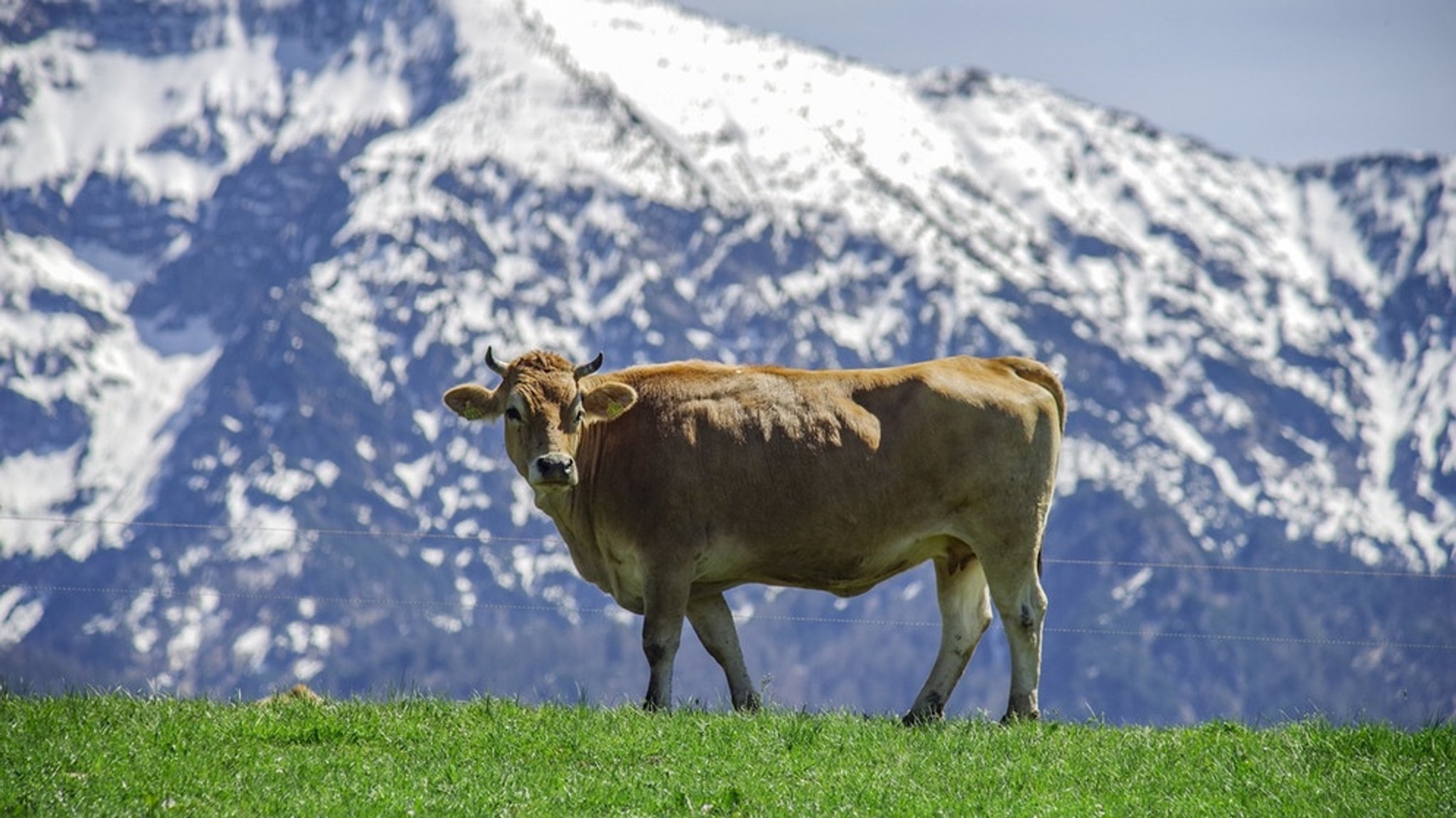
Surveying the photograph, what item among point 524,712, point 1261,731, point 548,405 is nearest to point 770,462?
point 548,405

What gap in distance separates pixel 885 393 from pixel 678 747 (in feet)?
17.0

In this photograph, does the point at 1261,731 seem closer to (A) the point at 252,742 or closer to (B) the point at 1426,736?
(B) the point at 1426,736

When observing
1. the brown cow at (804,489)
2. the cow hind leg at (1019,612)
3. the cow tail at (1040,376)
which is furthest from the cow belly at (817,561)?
the cow tail at (1040,376)

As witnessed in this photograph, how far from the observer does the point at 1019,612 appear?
667 inches

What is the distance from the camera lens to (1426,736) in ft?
46.9

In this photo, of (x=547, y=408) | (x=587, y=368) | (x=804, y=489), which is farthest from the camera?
(x=587, y=368)

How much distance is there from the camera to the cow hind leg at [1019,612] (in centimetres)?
1689

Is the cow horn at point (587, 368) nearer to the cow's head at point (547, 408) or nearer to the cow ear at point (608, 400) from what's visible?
the cow's head at point (547, 408)

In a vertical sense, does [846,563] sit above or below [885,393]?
below

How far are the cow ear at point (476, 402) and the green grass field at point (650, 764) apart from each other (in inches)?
149

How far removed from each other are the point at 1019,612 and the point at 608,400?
4.45 m

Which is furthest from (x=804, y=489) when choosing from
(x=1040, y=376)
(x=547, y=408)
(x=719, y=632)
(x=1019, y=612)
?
(x=1040, y=376)

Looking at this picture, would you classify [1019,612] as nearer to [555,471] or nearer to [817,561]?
[817,561]

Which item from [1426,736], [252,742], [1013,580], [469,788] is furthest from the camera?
[1013,580]
